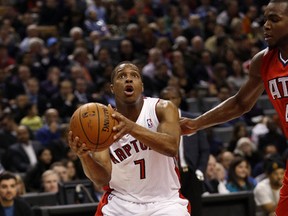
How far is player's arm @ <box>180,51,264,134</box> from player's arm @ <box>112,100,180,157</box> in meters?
0.29

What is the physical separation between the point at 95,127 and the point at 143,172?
0.70 meters

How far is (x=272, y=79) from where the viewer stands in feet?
18.2

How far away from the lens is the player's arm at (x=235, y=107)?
19.4ft

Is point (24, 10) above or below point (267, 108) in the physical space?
above

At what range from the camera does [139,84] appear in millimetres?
5691

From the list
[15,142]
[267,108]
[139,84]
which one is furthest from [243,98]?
[267,108]

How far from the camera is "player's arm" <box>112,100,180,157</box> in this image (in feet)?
16.9

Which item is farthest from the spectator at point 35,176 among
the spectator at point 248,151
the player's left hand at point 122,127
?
the player's left hand at point 122,127

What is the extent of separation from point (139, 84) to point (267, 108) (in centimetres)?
1042

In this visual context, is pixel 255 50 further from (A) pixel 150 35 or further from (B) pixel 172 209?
(B) pixel 172 209

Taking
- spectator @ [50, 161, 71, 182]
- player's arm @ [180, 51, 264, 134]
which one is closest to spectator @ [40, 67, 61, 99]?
spectator @ [50, 161, 71, 182]

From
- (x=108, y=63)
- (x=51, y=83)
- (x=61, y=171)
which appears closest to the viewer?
(x=61, y=171)

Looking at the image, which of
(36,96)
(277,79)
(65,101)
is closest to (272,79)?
(277,79)

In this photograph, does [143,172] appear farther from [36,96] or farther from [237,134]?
[36,96]
